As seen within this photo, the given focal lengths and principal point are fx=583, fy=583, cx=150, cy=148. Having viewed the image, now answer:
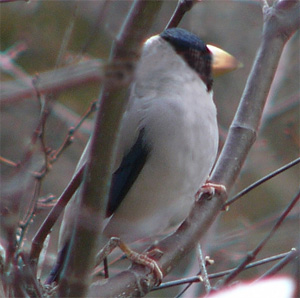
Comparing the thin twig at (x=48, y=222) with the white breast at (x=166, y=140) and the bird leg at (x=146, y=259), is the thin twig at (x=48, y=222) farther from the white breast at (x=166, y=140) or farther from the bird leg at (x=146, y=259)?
the white breast at (x=166, y=140)

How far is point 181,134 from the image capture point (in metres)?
2.40

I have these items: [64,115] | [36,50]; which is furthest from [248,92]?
[36,50]

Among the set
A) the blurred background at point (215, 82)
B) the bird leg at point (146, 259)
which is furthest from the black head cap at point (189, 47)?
the blurred background at point (215, 82)

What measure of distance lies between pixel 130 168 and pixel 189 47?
61 cm

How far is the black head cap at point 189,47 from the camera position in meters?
2.59

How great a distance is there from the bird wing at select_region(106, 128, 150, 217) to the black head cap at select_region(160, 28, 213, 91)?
42cm

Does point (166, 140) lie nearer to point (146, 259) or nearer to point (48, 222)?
point (146, 259)

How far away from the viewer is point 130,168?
247 cm

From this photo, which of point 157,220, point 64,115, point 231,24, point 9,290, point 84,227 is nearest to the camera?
point 84,227

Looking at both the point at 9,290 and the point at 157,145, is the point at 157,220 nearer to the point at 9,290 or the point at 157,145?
the point at 157,145

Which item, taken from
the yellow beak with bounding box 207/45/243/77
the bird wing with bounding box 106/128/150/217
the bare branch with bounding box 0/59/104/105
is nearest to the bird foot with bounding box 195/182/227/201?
the bird wing with bounding box 106/128/150/217

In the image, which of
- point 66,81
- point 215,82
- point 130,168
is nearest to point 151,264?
point 130,168

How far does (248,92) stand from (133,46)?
4.73 ft

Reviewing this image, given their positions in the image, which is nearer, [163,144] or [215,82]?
[163,144]
